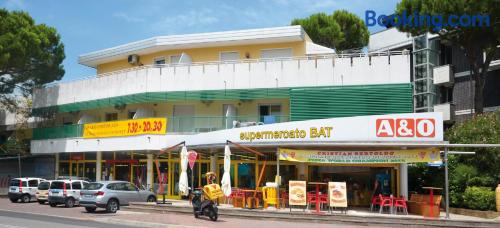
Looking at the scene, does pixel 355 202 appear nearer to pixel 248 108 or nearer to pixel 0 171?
pixel 248 108

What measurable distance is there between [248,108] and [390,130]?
13277 millimetres

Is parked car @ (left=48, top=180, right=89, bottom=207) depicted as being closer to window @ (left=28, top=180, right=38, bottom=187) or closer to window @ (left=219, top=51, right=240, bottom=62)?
window @ (left=28, top=180, right=38, bottom=187)

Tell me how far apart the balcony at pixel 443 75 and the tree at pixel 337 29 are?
999cm

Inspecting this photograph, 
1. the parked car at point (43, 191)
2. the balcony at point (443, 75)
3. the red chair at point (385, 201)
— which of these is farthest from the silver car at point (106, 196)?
the balcony at point (443, 75)

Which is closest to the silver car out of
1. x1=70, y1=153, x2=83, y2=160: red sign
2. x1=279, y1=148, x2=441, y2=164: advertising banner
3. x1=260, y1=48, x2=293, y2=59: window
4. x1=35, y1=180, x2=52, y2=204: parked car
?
x1=35, y1=180, x2=52, y2=204: parked car

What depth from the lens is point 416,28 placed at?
32.2 meters

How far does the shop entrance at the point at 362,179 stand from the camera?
24802mm

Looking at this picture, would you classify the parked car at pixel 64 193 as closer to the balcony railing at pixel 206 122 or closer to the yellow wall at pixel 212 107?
the balcony railing at pixel 206 122

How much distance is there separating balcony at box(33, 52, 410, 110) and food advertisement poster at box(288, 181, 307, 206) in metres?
10.4

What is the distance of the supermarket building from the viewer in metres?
28.1

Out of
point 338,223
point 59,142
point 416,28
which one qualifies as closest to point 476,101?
point 416,28

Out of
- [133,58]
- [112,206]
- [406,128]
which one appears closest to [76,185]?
[112,206]

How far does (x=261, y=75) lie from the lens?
32438mm

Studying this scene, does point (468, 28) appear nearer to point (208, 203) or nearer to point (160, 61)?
point (208, 203)
